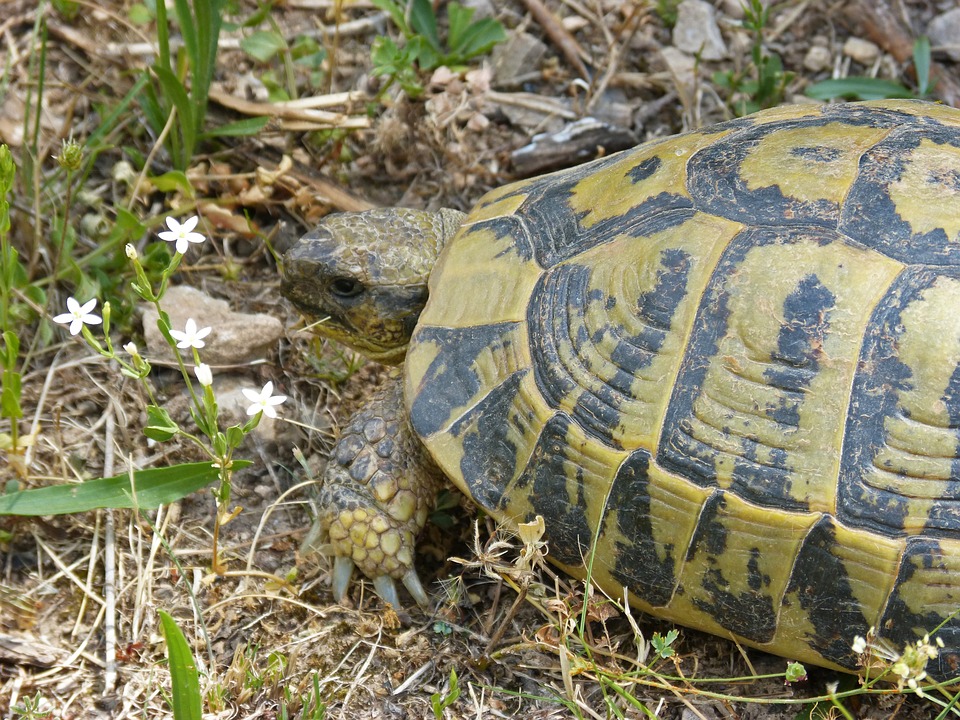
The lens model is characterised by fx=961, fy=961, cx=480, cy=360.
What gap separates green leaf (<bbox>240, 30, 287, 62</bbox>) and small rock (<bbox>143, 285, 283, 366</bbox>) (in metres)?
1.04

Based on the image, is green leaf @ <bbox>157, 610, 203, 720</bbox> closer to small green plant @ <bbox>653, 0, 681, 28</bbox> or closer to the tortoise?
the tortoise

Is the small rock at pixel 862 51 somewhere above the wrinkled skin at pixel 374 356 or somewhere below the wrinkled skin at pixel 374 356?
above

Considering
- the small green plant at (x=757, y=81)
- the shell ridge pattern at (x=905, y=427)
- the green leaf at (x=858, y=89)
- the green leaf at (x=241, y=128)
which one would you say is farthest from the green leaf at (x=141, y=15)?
the shell ridge pattern at (x=905, y=427)

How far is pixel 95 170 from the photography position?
355cm

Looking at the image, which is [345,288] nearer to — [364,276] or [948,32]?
[364,276]

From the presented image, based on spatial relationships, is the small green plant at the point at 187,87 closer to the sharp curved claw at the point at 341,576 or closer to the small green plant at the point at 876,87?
the sharp curved claw at the point at 341,576

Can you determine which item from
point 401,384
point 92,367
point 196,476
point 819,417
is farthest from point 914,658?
point 92,367

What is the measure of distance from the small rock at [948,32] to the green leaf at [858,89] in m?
0.35

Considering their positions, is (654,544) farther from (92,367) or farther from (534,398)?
(92,367)

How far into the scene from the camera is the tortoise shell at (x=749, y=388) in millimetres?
2123

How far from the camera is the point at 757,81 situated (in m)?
3.73

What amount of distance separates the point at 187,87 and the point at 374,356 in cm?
→ 139

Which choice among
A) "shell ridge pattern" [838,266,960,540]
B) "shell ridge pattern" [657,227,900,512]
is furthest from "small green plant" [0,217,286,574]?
"shell ridge pattern" [838,266,960,540]

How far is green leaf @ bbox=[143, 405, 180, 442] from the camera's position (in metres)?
2.23
